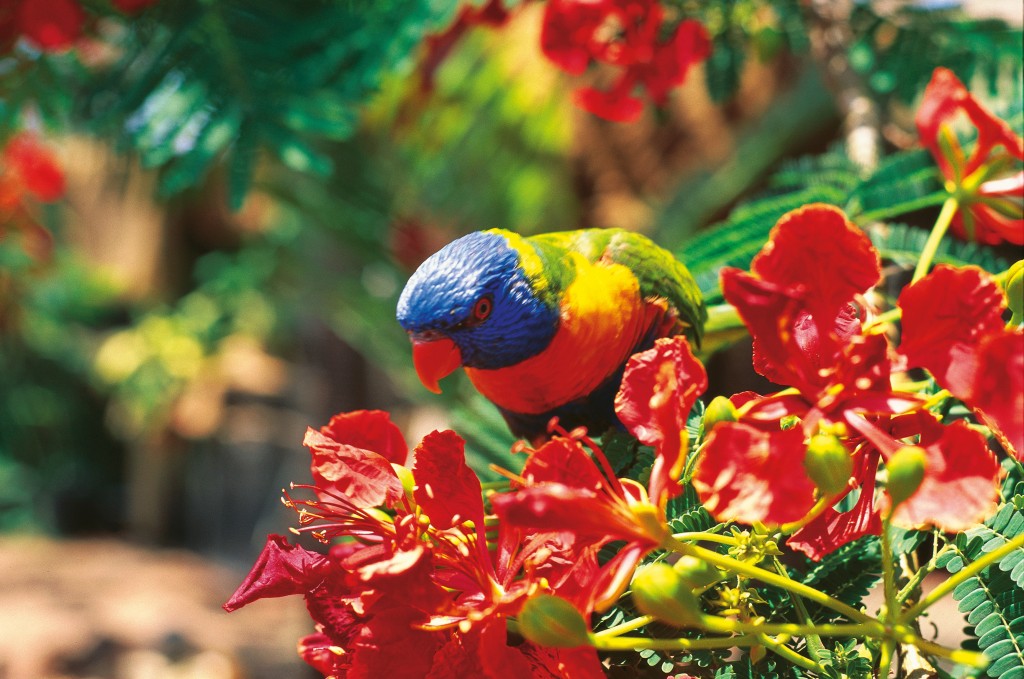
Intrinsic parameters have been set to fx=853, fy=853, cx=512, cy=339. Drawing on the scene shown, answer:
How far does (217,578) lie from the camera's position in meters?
4.22

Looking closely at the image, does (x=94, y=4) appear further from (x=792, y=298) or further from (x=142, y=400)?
(x=142, y=400)

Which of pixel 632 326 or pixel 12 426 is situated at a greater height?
pixel 632 326

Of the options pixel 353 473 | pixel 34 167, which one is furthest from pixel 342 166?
pixel 353 473

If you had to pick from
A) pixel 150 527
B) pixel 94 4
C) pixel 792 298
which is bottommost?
pixel 150 527

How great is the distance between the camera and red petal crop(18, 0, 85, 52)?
1.22 m

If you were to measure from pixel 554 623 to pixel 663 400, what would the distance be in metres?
0.12

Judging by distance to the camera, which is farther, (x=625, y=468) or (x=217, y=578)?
(x=217, y=578)

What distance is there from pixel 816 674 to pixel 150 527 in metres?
4.92

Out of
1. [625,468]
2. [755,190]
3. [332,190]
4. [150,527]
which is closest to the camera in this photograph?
[625,468]

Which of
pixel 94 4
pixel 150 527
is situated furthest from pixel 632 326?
pixel 150 527

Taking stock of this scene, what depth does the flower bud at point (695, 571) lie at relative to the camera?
0.39 meters

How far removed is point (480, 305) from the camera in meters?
0.79

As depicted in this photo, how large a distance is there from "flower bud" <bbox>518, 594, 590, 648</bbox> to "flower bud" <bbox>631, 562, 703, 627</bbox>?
31 millimetres

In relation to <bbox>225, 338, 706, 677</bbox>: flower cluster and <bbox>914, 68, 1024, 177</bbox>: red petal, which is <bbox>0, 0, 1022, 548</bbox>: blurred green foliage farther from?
<bbox>225, 338, 706, 677</bbox>: flower cluster
